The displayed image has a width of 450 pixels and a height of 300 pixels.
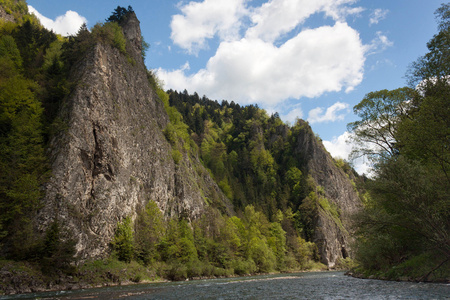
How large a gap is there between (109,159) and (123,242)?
43.4 feet

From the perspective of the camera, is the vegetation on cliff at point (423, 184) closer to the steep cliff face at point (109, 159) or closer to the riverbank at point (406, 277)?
the riverbank at point (406, 277)

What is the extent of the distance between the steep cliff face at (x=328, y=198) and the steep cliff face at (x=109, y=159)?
Result: 187 feet

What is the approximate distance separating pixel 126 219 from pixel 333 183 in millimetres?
109804

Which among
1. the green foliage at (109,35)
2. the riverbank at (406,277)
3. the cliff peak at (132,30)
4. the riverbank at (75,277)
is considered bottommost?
the riverbank at (406,277)

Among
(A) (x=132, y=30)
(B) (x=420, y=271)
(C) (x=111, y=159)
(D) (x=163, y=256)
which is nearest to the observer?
(B) (x=420, y=271)

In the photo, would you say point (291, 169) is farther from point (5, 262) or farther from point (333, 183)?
point (5, 262)

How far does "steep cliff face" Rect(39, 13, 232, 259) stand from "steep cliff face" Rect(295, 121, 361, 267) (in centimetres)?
5706

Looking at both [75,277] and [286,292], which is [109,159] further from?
[286,292]

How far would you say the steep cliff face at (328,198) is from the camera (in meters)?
107

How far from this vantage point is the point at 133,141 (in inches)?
2151

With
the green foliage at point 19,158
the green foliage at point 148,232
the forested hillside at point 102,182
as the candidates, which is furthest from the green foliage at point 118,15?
the green foliage at point 148,232

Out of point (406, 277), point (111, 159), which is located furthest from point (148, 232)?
point (406, 277)

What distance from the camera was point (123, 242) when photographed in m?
41.1

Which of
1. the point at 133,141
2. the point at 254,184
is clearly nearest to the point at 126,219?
the point at 133,141
